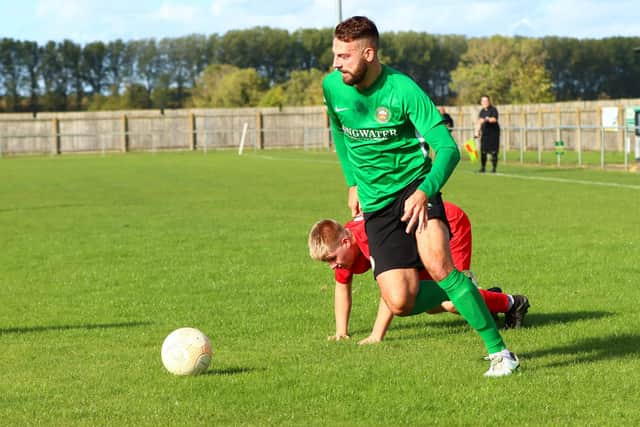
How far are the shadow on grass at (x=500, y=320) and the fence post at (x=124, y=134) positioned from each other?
5449 centimetres

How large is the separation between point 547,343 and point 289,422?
259cm

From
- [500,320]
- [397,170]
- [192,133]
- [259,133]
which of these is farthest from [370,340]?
[259,133]

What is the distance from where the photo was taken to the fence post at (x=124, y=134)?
61.6 m

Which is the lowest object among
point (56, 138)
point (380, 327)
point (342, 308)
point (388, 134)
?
point (380, 327)

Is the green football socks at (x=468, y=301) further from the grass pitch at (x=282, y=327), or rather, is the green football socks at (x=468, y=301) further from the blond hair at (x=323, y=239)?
the blond hair at (x=323, y=239)

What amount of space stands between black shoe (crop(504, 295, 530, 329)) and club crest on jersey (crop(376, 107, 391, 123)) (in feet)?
7.60

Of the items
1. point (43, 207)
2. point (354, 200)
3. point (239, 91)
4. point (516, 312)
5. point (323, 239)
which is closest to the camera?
point (354, 200)

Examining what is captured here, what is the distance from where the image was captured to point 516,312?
25.7ft

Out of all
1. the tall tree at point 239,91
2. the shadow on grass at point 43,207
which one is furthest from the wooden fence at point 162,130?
the shadow on grass at point 43,207

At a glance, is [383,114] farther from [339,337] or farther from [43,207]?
[43,207]

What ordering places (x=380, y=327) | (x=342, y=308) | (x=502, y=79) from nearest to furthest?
(x=380, y=327) → (x=342, y=308) → (x=502, y=79)

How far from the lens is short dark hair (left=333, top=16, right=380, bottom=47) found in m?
5.93

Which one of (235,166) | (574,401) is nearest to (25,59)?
(235,166)

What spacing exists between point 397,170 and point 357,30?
0.84 meters
